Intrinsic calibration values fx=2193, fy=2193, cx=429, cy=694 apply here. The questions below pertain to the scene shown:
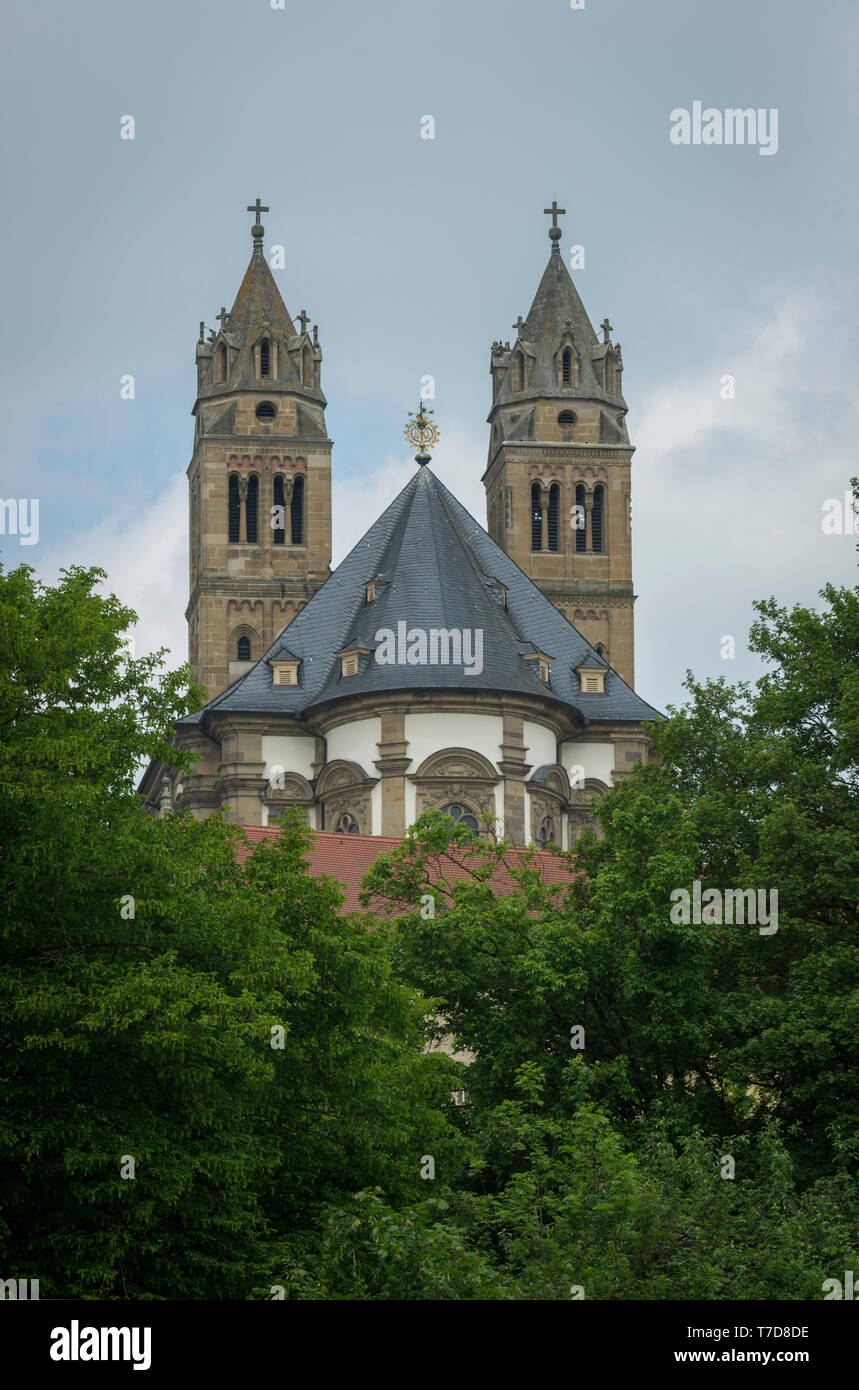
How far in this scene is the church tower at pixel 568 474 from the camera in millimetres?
74562

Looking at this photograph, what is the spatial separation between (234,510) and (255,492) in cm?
98

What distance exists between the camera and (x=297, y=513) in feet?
246

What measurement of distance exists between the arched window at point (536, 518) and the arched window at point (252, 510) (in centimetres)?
941

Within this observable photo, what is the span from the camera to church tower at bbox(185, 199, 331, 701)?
241 ft

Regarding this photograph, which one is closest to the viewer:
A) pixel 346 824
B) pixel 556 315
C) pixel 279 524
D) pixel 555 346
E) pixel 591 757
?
pixel 346 824

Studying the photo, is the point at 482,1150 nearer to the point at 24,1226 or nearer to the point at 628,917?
the point at 628,917

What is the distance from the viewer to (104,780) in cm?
2383

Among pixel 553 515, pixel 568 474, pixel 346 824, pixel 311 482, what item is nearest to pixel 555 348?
pixel 568 474

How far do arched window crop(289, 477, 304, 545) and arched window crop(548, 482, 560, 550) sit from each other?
8510 mm

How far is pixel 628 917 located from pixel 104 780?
1066cm

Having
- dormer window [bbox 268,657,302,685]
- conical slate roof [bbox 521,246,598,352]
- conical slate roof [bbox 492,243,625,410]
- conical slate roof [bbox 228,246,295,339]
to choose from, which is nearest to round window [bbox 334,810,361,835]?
dormer window [bbox 268,657,302,685]

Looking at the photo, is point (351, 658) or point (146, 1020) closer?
point (146, 1020)

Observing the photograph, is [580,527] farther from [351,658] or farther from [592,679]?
[351,658]
